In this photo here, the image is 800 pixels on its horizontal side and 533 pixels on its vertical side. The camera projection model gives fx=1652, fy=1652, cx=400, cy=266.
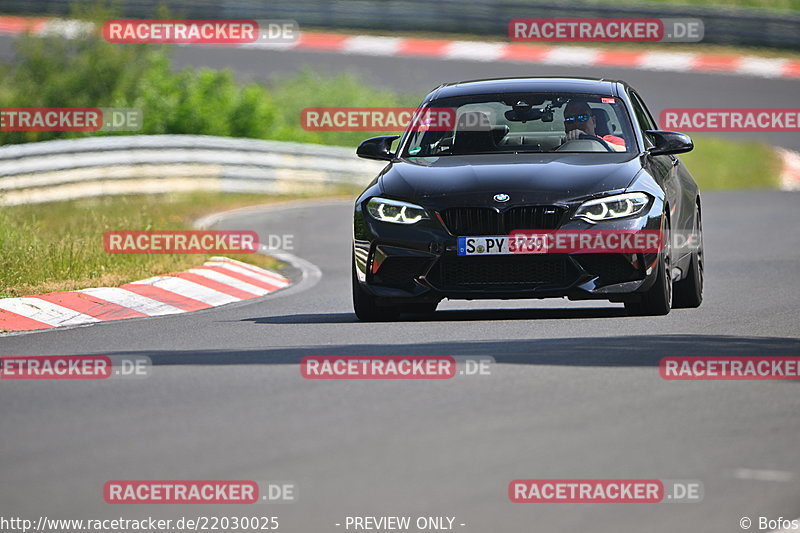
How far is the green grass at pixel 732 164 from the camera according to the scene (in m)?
28.4

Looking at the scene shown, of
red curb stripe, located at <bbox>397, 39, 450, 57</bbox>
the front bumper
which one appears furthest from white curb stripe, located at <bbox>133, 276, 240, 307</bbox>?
red curb stripe, located at <bbox>397, 39, 450, 57</bbox>

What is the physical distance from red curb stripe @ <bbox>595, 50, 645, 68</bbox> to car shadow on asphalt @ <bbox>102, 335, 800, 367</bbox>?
83.6 ft

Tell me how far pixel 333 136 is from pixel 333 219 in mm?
10703

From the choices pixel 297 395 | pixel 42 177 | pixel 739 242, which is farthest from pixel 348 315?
pixel 42 177

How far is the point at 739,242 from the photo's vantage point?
18.2 meters

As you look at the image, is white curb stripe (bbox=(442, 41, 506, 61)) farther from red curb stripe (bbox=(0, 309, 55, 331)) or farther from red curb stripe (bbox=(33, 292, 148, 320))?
red curb stripe (bbox=(0, 309, 55, 331))

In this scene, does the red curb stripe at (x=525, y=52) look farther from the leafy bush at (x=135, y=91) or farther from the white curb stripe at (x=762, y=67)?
the leafy bush at (x=135, y=91)

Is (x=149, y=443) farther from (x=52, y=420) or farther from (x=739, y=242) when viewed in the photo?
(x=739, y=242)

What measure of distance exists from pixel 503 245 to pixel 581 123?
1.65 m

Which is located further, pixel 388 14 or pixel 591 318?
pixel 388 14

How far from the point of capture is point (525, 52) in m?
34.7

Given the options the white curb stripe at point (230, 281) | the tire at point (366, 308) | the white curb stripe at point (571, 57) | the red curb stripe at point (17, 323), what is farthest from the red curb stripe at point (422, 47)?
the tire at point (366, 308)

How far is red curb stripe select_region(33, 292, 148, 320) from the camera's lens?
39.7 ft

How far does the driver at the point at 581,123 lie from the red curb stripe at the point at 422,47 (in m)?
24.0
